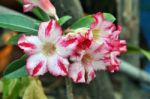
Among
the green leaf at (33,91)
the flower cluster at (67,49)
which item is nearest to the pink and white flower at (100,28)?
the flower cluster at (67,49)

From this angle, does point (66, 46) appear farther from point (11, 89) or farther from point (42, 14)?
point (11, 89)

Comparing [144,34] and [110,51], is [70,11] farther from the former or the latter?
[144,34]

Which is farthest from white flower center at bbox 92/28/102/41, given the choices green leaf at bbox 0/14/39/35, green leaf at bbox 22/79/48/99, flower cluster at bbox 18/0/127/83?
green leaf at bbox 22/79/48/99

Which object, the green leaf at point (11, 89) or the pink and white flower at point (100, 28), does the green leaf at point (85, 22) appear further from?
the green leaf at point (11, 89)

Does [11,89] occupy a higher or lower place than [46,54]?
lower

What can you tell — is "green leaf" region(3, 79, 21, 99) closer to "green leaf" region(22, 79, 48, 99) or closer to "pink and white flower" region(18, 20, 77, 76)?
"green leaf" region(22, 79, 48, 99)

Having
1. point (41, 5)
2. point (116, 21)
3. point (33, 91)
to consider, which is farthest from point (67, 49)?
point (116, 21)
